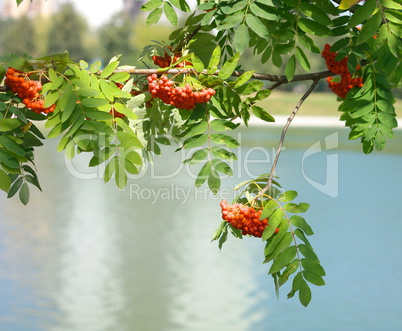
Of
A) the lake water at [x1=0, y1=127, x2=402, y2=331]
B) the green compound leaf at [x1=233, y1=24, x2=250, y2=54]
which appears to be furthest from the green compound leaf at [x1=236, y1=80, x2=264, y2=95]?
the lake water at [x1=0, y1=127, x2=402, y2=331]

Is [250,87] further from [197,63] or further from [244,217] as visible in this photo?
[244,217]

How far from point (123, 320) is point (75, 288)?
1.59 metres

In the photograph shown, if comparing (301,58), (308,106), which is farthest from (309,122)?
(301,58)

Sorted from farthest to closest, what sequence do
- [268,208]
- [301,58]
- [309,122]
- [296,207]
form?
[309,122] < [301,58] < [296,207] < [268,208]

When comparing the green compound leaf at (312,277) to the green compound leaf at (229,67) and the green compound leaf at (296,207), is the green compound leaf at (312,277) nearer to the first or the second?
the green compound leaf at (296,207)

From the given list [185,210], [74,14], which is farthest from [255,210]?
[74,14]

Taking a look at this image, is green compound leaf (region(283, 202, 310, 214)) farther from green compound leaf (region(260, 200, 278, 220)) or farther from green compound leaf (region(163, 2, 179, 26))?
green compound leaf (region(163, 2, 179, 26))

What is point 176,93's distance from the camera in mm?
2393

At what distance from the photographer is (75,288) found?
1225 cm

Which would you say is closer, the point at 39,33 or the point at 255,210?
the point at 255,210

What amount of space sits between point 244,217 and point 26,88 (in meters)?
0.85

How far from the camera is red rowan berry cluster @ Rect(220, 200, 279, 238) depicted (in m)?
2.35

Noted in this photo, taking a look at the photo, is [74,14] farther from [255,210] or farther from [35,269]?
[255,210]

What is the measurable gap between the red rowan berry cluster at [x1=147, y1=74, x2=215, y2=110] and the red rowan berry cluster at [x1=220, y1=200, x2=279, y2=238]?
0.38 m
